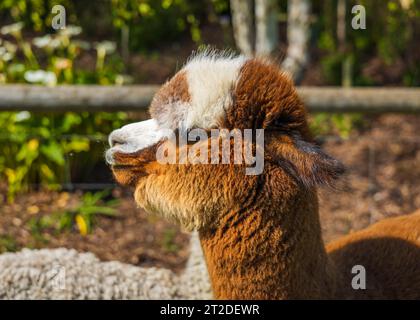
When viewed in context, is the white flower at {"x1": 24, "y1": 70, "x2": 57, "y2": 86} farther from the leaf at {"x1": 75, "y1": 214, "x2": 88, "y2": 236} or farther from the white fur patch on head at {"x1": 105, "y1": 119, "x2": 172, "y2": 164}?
the white fur patch on head at {"x1": 105, "y1": 119, "x2": 172, "y2": 164}

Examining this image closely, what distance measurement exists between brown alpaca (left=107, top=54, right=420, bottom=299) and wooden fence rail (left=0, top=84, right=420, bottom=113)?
2.06m

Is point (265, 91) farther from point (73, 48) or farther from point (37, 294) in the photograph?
point (73, 48)

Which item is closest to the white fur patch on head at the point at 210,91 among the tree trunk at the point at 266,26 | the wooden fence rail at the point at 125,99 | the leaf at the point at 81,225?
the wooden fence rail at the point at 125,99

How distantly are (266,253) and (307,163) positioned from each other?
15.1 inches

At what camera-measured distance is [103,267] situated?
347 cm

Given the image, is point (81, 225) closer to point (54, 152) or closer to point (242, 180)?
point (54, 152)

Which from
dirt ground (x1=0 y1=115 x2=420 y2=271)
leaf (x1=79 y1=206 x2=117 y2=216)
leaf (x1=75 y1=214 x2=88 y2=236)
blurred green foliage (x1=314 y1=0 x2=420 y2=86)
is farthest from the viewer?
blurred green foliage (x1=314 y1=0 x2=420 y2=86)

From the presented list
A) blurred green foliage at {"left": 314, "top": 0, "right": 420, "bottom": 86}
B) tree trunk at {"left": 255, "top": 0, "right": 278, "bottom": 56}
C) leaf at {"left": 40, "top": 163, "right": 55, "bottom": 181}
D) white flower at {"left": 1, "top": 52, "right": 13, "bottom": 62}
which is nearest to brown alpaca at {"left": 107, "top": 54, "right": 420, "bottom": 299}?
leaf at {"left": 40, "top": 163, "right": 55, "bottom": 181}

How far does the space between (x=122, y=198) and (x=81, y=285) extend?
8.06 ft

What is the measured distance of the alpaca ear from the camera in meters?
2.30

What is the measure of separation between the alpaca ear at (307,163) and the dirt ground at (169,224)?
213 centimetres

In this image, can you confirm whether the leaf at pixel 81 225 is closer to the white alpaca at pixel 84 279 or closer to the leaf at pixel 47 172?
the leaf at pixel 47 172

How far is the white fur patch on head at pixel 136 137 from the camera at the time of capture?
250 centimetres
